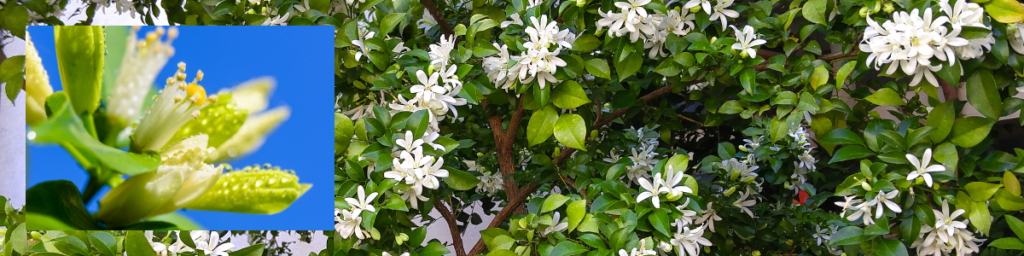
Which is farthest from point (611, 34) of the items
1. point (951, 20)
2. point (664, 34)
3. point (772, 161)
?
point (772, 161)

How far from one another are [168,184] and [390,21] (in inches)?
14.0

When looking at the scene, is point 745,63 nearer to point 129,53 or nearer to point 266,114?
point 266,114

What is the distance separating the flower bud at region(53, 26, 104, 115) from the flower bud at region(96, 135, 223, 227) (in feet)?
0.31

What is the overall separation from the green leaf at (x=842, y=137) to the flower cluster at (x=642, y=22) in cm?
24

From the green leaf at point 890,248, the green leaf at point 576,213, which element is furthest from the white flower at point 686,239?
the green leaf at point 890,248

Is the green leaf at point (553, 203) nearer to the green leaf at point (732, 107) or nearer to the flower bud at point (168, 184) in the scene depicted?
the green leaf at point (732, 107)

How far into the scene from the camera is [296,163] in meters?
0.73

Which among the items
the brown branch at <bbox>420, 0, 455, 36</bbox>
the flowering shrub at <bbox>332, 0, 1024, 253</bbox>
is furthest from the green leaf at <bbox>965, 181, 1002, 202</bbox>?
the brown branch at <bbox>420, 0, 455, 36</bbox>

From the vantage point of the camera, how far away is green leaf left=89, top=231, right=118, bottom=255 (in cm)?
78

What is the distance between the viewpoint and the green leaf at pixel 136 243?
0.78 m

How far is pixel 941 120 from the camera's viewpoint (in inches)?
31.3

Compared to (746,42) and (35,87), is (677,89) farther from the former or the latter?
(35,87)

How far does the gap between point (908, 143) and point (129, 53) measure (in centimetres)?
95

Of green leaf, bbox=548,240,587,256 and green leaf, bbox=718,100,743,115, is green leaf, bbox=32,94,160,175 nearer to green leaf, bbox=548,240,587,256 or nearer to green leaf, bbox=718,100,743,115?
green leaf, bbox=548,240,587,256
